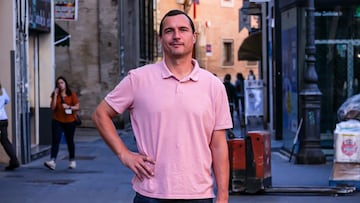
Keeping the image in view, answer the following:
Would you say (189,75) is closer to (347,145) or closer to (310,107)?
(347,145)

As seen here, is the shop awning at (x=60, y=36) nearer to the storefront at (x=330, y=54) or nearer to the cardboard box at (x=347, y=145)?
the storefront at (x=330, y=54)

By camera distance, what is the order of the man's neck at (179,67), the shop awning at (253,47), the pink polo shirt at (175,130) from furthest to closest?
the shop awning at (253,47), the man's neck at (179,67), the pink polo shirt at (175,130)

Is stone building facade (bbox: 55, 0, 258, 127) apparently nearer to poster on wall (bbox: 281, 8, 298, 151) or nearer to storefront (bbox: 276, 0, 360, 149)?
poster on wall (bbox: 281, 8, 298, 151)

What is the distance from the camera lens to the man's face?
4.38 meters

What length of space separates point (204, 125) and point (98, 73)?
2228cm

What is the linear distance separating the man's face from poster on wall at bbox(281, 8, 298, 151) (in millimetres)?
11646

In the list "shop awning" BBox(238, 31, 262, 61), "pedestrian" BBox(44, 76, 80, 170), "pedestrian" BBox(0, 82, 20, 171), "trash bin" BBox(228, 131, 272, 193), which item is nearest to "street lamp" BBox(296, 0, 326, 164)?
"trash bin" BBox(228, 131, 272, 193)

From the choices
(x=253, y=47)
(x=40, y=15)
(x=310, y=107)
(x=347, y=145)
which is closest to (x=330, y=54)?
(x=310, y=107)

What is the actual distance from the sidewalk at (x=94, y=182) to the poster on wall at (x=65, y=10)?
4110 millimetres

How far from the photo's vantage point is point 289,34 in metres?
16.7

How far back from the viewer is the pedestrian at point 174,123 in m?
4.31

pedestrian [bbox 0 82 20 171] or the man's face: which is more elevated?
the man's face

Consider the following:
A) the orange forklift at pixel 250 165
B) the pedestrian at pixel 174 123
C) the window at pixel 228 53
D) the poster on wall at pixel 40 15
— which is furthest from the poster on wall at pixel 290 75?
the window at pixel 228 53

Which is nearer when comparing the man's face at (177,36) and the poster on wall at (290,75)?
the man's face at (177,36)
